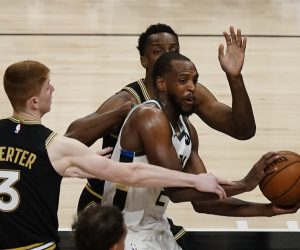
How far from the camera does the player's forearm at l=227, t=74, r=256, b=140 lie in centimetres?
407

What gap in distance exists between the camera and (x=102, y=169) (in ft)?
11.2

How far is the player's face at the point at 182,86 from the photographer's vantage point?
3812 millimetres

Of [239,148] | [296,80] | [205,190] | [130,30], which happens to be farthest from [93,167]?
[130,30]

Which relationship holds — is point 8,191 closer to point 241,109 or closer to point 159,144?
point 159,144

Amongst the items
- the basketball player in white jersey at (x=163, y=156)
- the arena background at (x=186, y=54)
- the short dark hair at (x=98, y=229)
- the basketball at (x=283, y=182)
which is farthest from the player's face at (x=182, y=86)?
the arena background at (x=186, y=54)

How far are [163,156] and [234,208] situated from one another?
0.66 m

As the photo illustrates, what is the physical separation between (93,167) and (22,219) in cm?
37

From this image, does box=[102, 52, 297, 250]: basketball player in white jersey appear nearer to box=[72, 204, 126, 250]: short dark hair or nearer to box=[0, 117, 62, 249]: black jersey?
box=[0, 117, 62, 249]: black jersey

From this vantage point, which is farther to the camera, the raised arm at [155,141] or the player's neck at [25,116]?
the raised arm at [155,141]

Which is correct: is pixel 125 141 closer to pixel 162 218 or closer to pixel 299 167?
pixel 162 218

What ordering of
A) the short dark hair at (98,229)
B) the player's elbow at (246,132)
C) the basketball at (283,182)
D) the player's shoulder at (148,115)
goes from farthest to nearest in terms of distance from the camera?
the player's elbow at (246,132) → the basketball at (283,182) → the player's shoulder at (148,115) → the short dark hair at (98,229)

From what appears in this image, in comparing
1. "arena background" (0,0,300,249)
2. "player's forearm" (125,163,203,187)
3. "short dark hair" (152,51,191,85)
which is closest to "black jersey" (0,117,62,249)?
"player's forearm" (125,163,203,187)

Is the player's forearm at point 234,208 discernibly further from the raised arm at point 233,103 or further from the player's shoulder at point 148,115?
the player's shoulder at point 148,115

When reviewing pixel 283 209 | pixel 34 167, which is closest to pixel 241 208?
pixel 283 209
